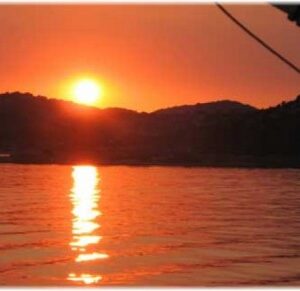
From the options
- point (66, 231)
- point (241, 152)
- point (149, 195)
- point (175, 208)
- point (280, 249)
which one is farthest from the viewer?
point (241, 152)

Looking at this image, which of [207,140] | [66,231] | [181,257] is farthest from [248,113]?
[181,257]

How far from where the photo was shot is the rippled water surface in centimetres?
1405

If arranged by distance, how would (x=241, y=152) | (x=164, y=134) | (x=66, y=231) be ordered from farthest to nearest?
(x=241, y=152), (x=164, y=134), (x=66, y=231)

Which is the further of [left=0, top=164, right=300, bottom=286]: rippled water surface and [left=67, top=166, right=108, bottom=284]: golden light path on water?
[left=67, top=166, right=108, bottom=284]: golden light path on water

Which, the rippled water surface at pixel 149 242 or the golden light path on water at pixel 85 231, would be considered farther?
the golden light path on water at pixel 85 231

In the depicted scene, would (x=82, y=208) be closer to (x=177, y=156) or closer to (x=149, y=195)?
(x=149, y=195)

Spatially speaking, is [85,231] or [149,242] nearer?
[149,242]

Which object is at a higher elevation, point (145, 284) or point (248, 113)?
point (248, 113)

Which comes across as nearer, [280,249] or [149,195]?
[280,249]

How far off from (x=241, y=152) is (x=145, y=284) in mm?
81069

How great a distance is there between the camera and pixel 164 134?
8738 cm

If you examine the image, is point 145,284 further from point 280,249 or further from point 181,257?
point 280,249

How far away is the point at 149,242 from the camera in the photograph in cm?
2011

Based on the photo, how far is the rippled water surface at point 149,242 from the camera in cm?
1405
